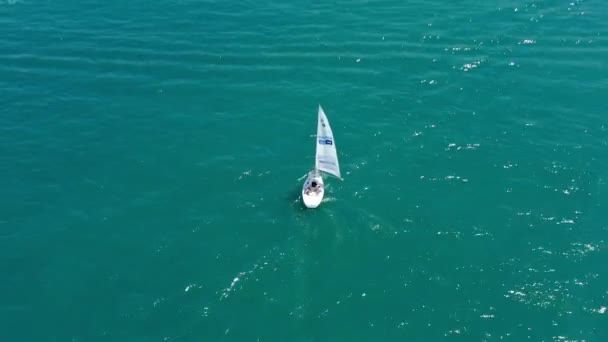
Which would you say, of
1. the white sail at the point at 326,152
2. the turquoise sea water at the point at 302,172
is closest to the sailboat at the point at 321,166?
the white sail at the point at 326,152

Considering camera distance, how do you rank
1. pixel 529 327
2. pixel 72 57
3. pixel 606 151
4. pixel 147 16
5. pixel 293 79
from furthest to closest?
pixel 147 16, pixel 72 57, pixel 293 79, pixel 606 151, pixel 529 327

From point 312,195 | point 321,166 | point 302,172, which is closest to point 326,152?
point 321,166

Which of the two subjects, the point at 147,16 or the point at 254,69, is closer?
the point at 254,69

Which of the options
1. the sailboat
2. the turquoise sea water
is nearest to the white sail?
the sailboat

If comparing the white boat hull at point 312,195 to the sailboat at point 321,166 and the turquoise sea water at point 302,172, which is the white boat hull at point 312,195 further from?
the turquoise sea water at point 302,172

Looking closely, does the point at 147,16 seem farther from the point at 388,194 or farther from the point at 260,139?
the point at 388,194

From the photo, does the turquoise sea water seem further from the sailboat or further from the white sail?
the white sail

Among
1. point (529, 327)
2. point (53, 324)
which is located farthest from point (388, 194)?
point (53, 324)

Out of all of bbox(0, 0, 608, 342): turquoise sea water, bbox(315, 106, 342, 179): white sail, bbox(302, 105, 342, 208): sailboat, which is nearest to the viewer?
bbox(0, 0, 608, 342): turquoise sea water
